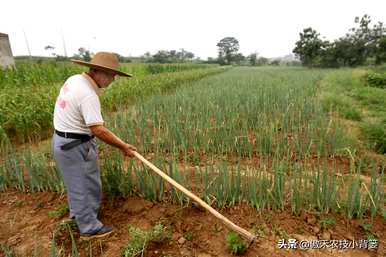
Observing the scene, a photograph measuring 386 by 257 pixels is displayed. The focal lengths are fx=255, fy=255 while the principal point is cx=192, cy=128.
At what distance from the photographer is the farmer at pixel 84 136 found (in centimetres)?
184

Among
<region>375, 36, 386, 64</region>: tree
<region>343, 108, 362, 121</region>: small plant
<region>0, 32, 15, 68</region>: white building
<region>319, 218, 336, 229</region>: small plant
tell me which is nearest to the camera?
<region>319, 218, 336, 229</region>: small plant

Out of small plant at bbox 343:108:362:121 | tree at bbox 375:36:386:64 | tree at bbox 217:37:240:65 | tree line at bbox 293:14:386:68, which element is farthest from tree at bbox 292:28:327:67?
tree at bbox 217:37:240:65

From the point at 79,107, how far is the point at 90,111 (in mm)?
123

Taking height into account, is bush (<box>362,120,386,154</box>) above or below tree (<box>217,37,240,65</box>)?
below

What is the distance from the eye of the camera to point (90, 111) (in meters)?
1.81

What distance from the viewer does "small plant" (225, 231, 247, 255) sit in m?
1.79

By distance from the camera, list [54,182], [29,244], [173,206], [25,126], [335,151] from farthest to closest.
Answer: [25,126] → [335,151] → [54,182] → [173,206] → [29,244]

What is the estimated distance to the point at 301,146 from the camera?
3.14m

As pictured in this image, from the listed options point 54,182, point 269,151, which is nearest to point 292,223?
point 269,151

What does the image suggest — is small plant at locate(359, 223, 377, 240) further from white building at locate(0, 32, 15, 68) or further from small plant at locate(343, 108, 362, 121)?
white building at locate(0, 32, 15, 68)

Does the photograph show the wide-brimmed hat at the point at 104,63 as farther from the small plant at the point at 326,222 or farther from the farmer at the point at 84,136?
the small plant at the point at 326,222

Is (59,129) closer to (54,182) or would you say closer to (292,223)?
(54,182)

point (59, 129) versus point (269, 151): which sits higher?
point (59, 129)

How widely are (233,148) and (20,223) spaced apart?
2.41 metres
